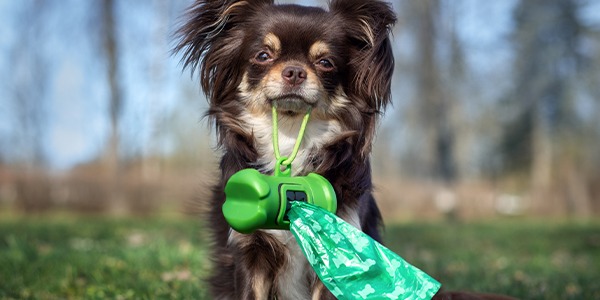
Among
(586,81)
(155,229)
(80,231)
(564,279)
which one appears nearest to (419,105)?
(586,81)

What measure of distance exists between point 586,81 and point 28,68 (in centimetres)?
2325

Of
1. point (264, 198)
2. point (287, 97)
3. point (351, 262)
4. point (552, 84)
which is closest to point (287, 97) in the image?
point (287, 97)

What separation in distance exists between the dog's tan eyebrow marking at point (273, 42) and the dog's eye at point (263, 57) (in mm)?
47

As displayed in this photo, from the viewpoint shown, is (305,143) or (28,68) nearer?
(305,143)

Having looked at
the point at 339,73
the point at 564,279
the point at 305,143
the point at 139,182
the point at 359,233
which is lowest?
the point at 139,182

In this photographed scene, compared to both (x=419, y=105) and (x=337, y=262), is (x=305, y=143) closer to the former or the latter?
(x=337, y=262)

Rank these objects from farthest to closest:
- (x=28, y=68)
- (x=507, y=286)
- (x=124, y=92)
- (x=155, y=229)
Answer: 1. (x=28, y=68)
2. (x=124, y=92)
3. (x=155, y=229)
4. (x=507, y=286)

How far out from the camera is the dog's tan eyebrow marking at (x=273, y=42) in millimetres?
3227

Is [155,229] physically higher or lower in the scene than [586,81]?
lower

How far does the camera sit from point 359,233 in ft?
8.34

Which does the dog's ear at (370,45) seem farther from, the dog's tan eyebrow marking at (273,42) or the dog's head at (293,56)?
the dog's tan eyebrow marking at (273,42)

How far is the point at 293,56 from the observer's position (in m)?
3.21

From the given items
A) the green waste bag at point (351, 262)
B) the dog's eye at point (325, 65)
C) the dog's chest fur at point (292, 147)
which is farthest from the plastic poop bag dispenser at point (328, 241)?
the dog's eye at point (325, 65)

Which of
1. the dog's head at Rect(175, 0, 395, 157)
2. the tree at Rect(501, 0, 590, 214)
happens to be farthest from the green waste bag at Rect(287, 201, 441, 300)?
the tree at Rect(501, 0, 590, 214)
